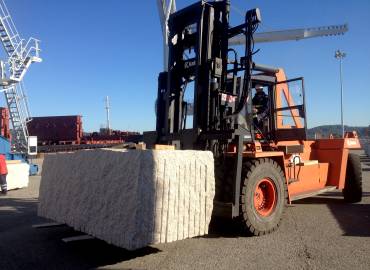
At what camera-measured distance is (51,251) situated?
5.61 meters

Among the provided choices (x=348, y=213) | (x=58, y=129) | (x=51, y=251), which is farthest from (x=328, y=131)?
(x=51, y=251)

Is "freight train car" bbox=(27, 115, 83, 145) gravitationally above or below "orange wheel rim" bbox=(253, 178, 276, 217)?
above

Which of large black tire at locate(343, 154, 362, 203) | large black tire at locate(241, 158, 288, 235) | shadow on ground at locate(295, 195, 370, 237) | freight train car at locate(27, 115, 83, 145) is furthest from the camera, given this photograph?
freight train car at locate(27, 115, 83, 145)

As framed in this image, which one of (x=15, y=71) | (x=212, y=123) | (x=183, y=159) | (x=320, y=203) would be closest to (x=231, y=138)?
(x=212, y=123)

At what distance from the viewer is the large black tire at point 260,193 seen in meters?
5.93

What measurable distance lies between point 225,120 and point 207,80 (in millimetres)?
705

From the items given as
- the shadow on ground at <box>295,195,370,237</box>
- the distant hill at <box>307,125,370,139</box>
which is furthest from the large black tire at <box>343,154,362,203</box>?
the distant hill at <box>307,125,370,139</box>

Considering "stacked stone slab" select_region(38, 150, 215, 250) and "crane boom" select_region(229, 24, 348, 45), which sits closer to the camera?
"stacked stone slab" select_region(38, 150, 215, 250)

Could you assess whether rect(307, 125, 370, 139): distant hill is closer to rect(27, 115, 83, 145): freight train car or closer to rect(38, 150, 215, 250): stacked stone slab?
rect(38, 150, 215, 250): stacked stone slab

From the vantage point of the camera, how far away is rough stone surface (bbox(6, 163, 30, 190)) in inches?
503

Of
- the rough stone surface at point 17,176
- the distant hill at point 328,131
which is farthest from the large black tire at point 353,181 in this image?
the rough stone surface at point 17,176

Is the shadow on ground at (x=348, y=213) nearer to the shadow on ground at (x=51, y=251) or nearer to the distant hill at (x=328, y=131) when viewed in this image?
the distant hill at (x=328, y=131)

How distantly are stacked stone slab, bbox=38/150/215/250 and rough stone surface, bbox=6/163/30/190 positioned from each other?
7.89 m

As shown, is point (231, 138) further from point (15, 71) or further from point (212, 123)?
point (15, 71)
